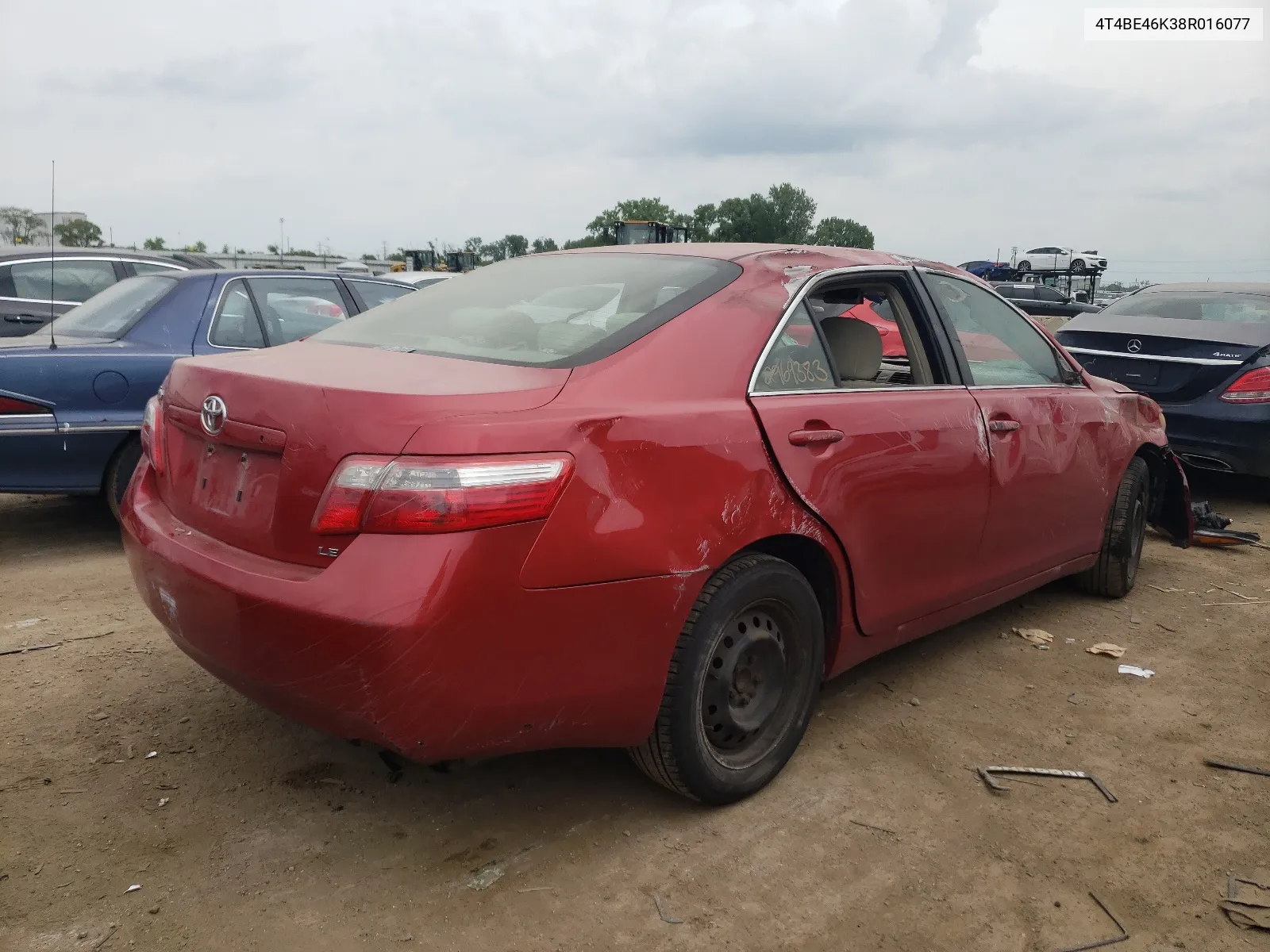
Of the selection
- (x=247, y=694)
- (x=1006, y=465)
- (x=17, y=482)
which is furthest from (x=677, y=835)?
(x=17, y=482)

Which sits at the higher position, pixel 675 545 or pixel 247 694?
pixel 675 545

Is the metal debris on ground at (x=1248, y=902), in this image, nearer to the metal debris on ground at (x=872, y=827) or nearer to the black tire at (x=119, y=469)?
the metal debris on ground at (x=872, y=827)

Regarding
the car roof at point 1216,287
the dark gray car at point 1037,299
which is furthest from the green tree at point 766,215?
the car roof at point 1216,287

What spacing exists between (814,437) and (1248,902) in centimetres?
155

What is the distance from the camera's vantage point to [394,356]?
272cm

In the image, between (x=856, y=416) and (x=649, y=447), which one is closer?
(x=649, y=447)

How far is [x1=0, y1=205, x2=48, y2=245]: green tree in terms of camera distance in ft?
32.8

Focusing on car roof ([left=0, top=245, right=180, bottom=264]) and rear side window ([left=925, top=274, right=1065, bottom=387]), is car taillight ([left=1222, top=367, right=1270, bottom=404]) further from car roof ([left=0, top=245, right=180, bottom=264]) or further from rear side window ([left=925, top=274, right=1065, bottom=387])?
car roof ([left=0, top=245, right=180, bottom=264])

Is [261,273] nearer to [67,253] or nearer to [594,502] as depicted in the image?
[67,253]

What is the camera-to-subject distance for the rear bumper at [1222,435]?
6.30 m

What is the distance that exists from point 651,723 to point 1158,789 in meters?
1.60

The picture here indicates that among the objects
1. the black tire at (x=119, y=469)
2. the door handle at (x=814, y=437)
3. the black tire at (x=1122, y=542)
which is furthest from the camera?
the black tire at (x=119, y=469)

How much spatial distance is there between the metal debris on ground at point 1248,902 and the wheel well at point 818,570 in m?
1.16

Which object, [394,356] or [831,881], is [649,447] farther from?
[831,881]
